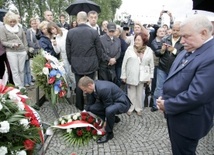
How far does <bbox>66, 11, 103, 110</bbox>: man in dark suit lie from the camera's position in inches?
206

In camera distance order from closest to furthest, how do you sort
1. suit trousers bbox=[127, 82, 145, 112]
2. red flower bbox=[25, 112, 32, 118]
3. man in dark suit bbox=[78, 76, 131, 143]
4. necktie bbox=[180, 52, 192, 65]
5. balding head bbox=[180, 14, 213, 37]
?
red flower bbox=[25, 112, 32, 118] < balding head bbox=[180, 14, 213, 37] < necktie bbox=[180, 52, 192, 65] < man in dark suit bbox=[78, 76, 131, 143] < suit trousers bbox=[127, 82, 145, 112]

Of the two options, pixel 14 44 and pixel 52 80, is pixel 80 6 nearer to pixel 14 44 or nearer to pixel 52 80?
pixel 14 44

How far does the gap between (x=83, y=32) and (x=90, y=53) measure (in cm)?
45

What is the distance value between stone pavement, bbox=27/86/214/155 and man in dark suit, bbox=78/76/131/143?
248 millimetres

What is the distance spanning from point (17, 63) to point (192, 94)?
15.9ft

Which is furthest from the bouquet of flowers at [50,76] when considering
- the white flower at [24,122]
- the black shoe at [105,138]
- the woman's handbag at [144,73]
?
the white flower at [24,122]

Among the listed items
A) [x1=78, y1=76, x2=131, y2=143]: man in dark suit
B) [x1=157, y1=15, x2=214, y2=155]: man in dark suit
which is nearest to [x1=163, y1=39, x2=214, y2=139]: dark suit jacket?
[x1=157, y1=15, x2=214, y2=155]: man in dark suit

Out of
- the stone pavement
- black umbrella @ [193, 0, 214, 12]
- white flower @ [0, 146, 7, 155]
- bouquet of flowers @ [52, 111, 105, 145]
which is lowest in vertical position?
the stone pavement

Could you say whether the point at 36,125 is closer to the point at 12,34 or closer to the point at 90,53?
the point at 90,53

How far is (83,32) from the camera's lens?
521 cm

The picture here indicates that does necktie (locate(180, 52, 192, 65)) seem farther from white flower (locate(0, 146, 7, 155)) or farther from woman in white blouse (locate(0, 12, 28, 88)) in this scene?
woman in white blouse (locate(0, 12, 28, 88))

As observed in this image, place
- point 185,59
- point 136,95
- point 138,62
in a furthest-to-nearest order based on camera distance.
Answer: point 136,95, point 138,62, point 185,59

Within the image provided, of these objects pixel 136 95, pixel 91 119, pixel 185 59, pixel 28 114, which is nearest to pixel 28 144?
pixel 28 114

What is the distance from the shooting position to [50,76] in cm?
498
